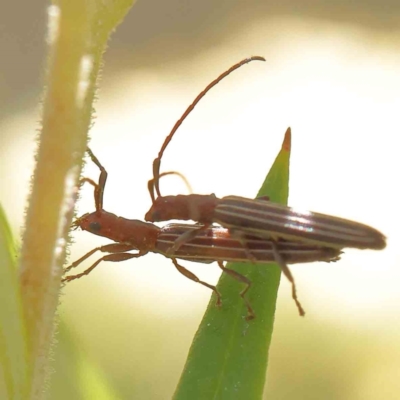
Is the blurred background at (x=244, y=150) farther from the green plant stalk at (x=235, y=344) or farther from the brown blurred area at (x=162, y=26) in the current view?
the green plant stalk at (x=235, y=344)

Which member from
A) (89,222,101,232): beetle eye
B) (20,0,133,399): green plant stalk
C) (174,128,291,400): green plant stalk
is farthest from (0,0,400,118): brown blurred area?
(20,0,133,399): green plant stalk

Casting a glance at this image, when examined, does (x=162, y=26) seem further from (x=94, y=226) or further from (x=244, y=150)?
(x=94, y=226)

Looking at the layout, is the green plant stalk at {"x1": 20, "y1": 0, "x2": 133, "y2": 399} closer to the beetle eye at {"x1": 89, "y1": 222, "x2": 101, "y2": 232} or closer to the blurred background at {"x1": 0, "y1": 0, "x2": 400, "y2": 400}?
the beetle eye at {"x1": 89, "y1": 222, "x2": 101, "y2": 232}

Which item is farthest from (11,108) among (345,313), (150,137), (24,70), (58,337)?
(58,337)

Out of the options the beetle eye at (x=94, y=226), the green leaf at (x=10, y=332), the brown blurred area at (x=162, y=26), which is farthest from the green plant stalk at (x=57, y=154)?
the brown blurred area at (x=162, y=26)

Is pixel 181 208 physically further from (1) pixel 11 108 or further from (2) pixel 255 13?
(2) pixel 255 13

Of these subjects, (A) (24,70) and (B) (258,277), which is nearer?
(B) (258,277)

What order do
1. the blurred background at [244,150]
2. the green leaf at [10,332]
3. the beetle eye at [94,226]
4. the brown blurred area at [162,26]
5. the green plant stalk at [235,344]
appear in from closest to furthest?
the green leaf at [10,332]
the green plant stalk at [235,344]
the beetle eye at [94,226]
the blurred background at [244,150]
the brown blurred area at [162,26]
